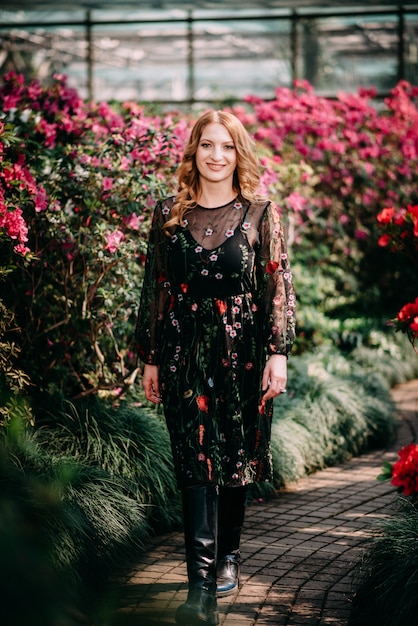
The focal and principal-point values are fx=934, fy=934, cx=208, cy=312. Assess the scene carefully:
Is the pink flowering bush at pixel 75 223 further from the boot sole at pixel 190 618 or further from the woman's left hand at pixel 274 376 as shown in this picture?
the boot sole at pixel 190 618

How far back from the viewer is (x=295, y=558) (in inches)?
158

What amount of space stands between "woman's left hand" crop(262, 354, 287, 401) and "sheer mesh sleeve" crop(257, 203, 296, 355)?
0.09 ft

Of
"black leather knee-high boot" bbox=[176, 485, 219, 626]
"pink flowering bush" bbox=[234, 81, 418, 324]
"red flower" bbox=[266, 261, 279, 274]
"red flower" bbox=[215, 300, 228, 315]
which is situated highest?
"pink flowering bush" bbox=[234, 81, 418, 324]

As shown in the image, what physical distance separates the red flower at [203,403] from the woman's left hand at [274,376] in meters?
0.22

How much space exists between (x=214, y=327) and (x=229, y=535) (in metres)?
0.84

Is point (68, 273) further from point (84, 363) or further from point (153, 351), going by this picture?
point (153, 351)

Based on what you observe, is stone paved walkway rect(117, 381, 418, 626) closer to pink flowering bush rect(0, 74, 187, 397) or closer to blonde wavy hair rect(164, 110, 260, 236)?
pink flowering bush rect(0, 74, 187, 397)

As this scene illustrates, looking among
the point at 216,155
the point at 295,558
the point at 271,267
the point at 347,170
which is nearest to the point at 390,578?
the point at 295,558

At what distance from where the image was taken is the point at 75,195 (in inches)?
189

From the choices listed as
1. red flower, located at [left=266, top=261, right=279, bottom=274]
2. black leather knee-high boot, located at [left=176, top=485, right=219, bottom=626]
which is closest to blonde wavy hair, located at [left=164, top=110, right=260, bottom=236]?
red flower, located at [left=266, top=261, right=279, bottom=274]

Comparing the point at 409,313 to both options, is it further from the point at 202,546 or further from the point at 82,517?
the point at 82,517

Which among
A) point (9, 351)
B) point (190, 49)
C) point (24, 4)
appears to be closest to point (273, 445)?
point (9, 351)

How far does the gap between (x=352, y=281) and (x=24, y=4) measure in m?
6.95

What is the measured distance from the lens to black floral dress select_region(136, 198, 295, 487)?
3318 millimetres
